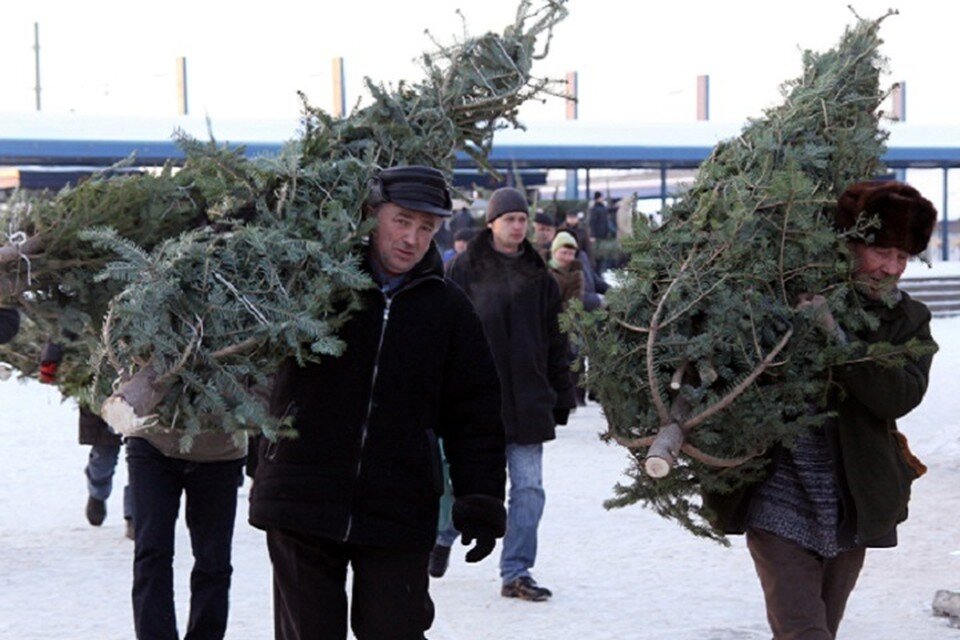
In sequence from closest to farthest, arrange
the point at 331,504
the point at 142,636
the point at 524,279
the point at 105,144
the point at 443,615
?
the point at 331,504 < the point at 142,636 < the point at 443,615 < the point at 524,279 < the point at 105,144

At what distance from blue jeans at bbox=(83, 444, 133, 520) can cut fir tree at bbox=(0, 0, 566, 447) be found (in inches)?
151

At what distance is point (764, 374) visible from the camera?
4.58 m

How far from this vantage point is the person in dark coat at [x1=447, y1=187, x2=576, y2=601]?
727 centimetres

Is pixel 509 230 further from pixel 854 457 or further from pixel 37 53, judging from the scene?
pixel 37 53

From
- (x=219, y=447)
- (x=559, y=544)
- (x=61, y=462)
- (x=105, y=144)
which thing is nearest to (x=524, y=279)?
(x=559, y=544)

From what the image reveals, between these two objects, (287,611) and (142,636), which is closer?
(287,611)

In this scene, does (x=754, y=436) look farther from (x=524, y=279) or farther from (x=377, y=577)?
(x=524, y=279)

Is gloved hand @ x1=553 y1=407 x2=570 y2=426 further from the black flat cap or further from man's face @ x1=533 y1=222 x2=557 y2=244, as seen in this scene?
man's face @ x1=533 y1=222 x2=557 y2=244

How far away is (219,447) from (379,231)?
4.54 feet

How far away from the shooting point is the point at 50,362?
623 centimetres

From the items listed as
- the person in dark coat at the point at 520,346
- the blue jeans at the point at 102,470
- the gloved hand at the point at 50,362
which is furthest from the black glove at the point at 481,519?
the blue jeans at the point at 102,470

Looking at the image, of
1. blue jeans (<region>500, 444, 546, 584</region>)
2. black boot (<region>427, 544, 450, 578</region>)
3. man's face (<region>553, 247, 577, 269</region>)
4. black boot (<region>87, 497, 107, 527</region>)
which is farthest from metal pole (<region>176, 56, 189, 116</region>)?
blue jeans (<region>500, 444, 546, 584</region>)

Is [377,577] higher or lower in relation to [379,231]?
lower

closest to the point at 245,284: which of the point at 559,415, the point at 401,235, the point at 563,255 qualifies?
the point at 401,235
